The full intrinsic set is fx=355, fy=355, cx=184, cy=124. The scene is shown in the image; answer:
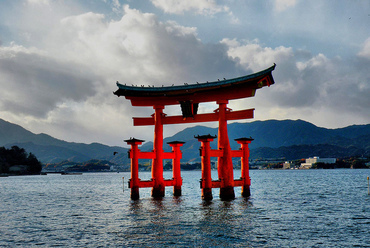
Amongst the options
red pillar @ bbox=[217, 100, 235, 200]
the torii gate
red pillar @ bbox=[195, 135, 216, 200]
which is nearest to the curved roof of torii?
the torii gate

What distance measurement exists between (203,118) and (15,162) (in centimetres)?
15349

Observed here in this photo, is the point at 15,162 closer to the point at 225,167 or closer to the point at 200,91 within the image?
the point at 200,91

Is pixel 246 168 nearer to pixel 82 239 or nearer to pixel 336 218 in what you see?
pixel 336 218

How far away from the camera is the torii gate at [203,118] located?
110 feet

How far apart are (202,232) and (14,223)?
15015 mm

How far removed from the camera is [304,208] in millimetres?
34344

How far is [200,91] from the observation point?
3584 cm

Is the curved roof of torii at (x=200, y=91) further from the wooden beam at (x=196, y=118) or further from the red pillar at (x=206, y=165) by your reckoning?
the red pillar at (x=206, y=165)

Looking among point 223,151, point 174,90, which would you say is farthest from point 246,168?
point 174,90

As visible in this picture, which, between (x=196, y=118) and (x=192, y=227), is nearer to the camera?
(x=192, y=227)

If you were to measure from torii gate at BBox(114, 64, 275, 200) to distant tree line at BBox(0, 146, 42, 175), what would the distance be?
141 meters

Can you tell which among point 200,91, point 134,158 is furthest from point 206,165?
point 134,158

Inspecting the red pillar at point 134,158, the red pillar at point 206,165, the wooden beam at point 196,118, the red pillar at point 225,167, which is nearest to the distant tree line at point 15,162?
the wooden beam at point 196,118

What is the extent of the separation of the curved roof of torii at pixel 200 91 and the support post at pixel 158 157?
131 centimetres
